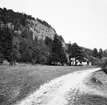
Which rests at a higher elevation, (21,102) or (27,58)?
(27,58)

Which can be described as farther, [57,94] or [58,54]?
[58,54]

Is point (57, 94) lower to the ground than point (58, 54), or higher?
lower

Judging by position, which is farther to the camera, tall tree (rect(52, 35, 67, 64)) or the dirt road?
tall tree (rect(52, 35, 67, 64))

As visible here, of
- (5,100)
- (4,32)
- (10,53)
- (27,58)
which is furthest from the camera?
(27,58)

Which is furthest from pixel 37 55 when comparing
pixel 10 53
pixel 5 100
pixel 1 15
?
pixel 1 15

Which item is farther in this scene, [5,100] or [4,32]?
[4,32]

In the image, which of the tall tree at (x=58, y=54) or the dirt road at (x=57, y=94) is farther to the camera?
the tall tree at (x=58, y=54)

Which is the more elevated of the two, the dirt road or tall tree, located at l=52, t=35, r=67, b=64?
tall tree, located at l=52, t=35, r=67, b=64

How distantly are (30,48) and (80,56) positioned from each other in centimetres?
2714

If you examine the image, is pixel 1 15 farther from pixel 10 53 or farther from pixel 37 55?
pixel 10 53

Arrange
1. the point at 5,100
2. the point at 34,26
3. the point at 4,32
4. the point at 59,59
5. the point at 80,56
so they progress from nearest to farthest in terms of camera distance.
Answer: the point at 5,100
the point at 4,32
the point at 59,59
the point at 80,56
the point at 34,26

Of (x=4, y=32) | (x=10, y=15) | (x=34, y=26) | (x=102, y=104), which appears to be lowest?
(x=102, y=104)

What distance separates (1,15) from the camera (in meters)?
104

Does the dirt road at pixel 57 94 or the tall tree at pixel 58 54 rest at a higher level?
the tall tree at pixel 58 54
